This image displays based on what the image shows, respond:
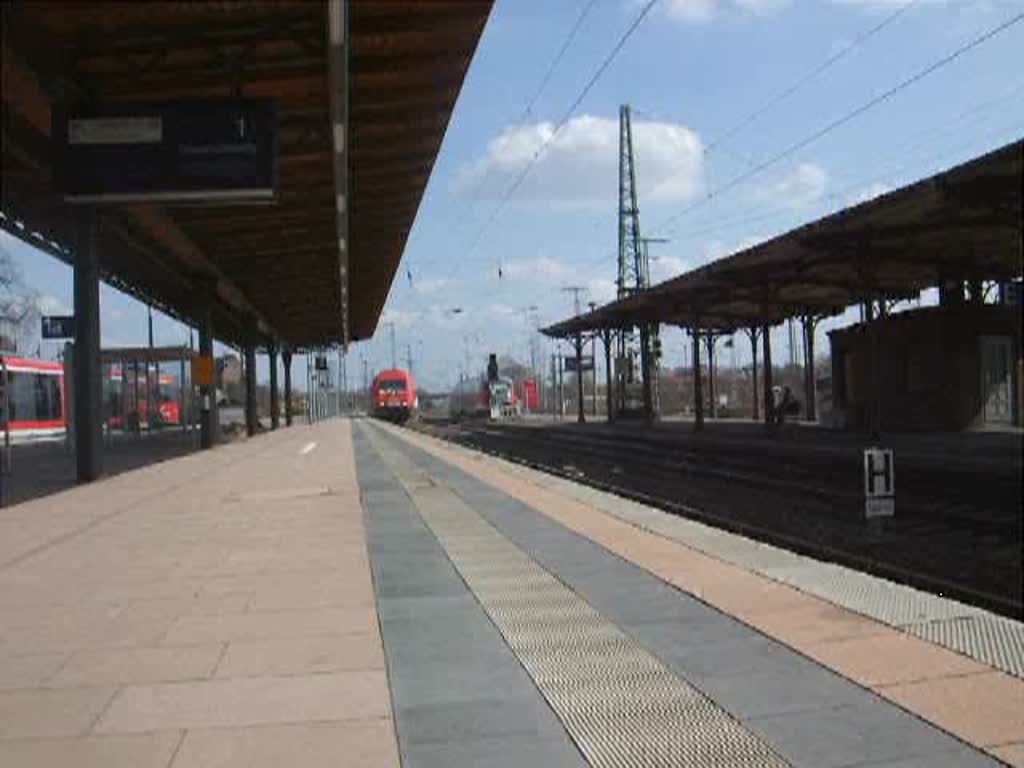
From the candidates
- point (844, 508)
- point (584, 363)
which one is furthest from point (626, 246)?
point (844, 508)

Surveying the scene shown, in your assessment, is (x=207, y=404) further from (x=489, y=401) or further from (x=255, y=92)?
(x=489, y=401)

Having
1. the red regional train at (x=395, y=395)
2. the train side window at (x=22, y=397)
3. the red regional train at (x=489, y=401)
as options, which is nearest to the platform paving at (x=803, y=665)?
the train side window at (x=22, y=397)

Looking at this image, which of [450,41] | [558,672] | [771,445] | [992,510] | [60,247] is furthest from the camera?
[771,445]

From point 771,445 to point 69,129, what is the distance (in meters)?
21.1

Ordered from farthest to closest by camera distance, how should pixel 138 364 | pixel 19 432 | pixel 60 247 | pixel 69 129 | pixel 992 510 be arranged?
pixel 19 432 → pixel 138 364 → pixel 60 247 → pixel 992 510 → pixel 69 129

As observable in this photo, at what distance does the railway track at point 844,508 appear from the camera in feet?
39.6

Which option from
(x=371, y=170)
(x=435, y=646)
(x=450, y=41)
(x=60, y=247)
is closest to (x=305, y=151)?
(x=371, y=170)

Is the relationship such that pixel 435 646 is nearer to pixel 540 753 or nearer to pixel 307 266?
pixel 540 753

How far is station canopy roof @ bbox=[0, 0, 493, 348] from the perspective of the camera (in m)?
14.3

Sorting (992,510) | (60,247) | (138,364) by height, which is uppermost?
(60,247)

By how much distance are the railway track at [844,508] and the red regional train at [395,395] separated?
5176 cm

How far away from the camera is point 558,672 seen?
6.05 m

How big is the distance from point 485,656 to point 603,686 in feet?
2.98

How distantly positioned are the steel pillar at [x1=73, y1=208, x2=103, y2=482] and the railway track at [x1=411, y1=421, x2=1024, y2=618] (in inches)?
320
